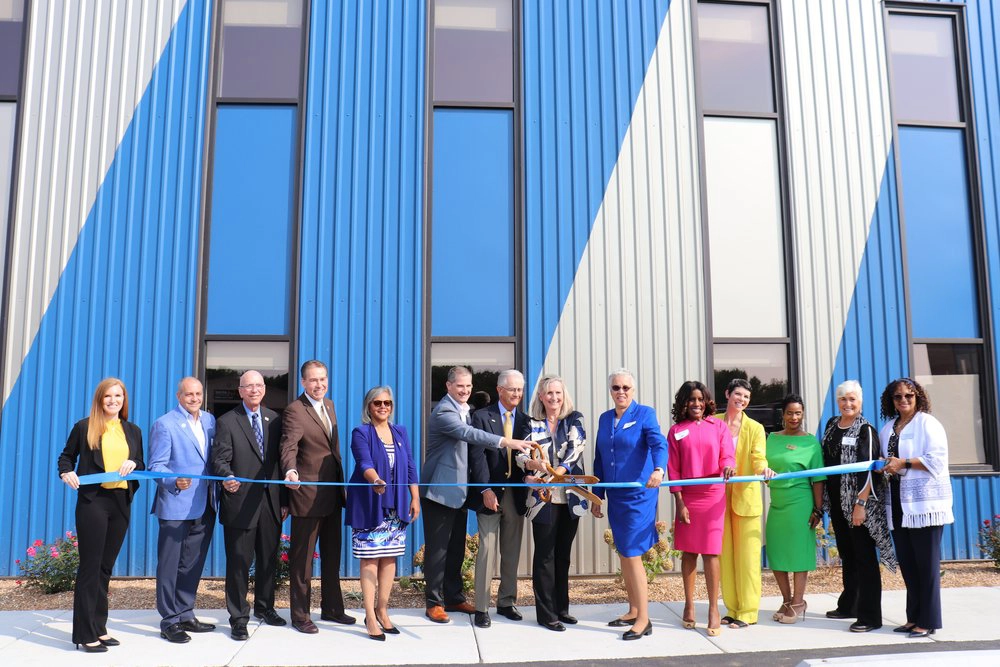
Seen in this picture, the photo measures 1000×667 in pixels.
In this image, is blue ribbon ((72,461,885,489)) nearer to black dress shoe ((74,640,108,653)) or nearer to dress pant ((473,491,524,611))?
dress pant ((473,491,524,611))

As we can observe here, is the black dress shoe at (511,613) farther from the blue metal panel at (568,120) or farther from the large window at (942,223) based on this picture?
the large window at (942,223)

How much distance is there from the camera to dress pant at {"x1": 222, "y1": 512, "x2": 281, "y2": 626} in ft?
15.3

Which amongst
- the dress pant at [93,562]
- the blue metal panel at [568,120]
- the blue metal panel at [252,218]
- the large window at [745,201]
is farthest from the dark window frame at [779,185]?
the dress pant at [93,562]

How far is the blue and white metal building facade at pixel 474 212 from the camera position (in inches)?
256

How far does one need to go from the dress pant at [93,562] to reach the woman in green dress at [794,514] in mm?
4380

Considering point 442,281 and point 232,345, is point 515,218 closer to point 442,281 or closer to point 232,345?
point 442,281

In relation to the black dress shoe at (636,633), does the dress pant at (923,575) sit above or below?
above

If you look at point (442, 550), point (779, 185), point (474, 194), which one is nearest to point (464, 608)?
point (442, 550)

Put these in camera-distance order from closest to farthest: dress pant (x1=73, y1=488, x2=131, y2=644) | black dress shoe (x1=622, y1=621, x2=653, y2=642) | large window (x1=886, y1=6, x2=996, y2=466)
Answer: dress pant (x1=73, y1=488, x2=131, y2=644)
black dress shoe (x1=622, y1=621, x2=653, y2=642)
large window (x1=886, y1=6, x2=996, y2=466)

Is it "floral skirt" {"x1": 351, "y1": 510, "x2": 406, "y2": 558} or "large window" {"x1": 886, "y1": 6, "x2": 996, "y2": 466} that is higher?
"large window" {"x1": 886, "y1": 6, "x2": 996, "y2": 466}

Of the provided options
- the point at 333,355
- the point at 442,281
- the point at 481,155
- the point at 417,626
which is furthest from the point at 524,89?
the point at 417,626

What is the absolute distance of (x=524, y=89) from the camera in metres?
6.96

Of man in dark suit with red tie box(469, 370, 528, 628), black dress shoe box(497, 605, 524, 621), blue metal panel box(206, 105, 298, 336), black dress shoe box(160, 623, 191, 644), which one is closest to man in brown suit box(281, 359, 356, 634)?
black dress shoe box(160, 623, 191, 644)

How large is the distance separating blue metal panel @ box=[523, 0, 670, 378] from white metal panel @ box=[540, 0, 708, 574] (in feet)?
0.39
